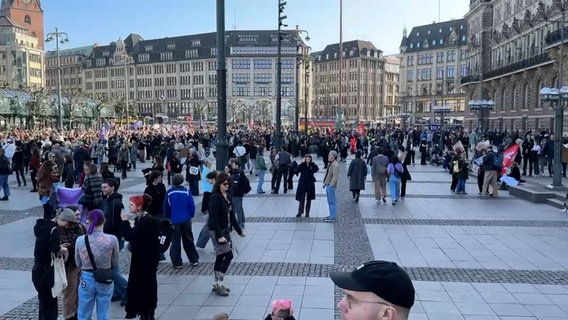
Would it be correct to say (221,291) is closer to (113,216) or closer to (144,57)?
(113,216)

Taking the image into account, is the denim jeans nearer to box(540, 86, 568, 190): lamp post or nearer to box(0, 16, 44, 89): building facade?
box(540, 86, 568, 190): lamp post

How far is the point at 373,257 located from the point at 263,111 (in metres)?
97.4

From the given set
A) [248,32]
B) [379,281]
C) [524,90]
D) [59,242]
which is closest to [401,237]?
[59,242]

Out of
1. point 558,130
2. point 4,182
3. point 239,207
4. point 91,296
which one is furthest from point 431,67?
point 91,296

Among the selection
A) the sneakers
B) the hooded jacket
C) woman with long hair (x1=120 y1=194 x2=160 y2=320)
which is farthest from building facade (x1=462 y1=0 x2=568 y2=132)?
the hooded jacket

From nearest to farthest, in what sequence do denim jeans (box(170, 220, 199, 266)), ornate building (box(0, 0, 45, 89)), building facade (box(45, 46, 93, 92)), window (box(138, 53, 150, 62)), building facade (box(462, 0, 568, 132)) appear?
denim jeans (box(170, 220, 199, 266)), building facade (box(462, 0, 568, 132)), ornate building (box(0, 0, 45, 89)), window (box(138, 53, 150, 62)), building facade (box(45, 46, 93, 92))

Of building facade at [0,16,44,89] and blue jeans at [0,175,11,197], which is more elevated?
building facade at [0,16,44,89]

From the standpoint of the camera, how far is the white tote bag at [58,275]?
5777mm

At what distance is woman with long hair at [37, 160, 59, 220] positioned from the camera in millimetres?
11711

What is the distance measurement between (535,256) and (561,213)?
5739 millimetres

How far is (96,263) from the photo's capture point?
5.77m

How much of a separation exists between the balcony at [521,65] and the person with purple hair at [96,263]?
45.7 m

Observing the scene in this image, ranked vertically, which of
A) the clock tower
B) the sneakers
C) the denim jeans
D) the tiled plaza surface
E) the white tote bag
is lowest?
the tiled plaza surface

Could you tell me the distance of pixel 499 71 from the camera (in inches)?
2325
